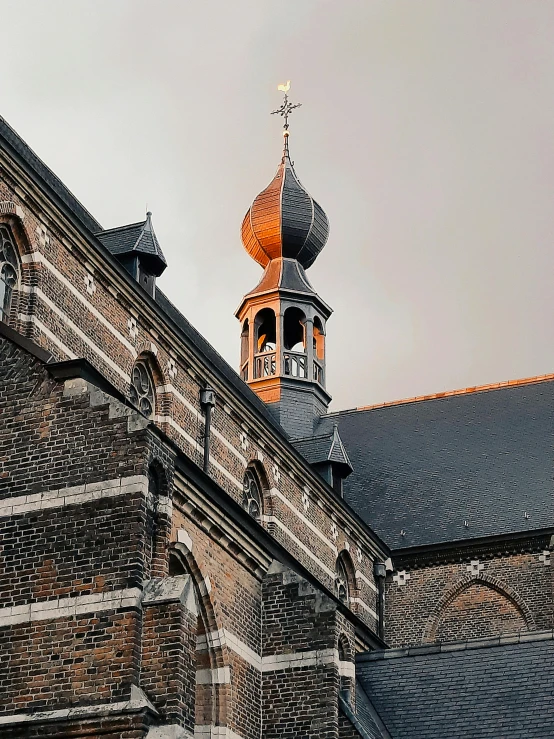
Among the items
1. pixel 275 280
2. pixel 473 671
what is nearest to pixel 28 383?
pixel 473 671

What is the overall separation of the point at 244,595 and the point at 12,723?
4.77m

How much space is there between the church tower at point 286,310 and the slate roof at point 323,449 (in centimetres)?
318

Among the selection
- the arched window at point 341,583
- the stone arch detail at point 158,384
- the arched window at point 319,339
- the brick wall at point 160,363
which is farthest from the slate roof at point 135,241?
the arched window at point 319,339

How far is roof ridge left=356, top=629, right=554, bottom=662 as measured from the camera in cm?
1767

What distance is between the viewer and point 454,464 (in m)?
28.9

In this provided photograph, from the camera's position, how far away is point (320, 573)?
24.2 meters

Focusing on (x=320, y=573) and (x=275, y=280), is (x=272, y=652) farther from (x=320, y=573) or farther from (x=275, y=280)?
(x=275, y=280)

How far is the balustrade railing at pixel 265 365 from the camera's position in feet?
100

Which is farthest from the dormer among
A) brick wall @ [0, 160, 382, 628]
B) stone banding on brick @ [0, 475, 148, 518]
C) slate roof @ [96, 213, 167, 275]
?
stone banding on brick @ [0, 475, 148, 518]

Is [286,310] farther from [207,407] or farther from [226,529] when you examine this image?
[226,529]

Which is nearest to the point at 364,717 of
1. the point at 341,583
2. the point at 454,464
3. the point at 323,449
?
the point at 341,583

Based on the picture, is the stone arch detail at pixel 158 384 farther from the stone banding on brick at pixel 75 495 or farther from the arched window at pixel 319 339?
the arched window at pixel 319 339

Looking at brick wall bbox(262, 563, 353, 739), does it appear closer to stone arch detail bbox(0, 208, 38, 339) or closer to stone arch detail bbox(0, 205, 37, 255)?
stone arch detail bbox(0, 208, 38, 339)

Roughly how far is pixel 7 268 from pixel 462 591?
13.0 m
